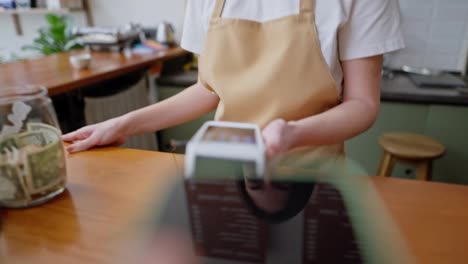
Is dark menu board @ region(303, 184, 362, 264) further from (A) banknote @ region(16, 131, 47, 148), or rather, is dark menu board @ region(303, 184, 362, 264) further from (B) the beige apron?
(A) banknote @ region(16, 131, 47, 148)

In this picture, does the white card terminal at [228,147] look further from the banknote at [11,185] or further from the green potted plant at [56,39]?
the green potted plant at [56,39]

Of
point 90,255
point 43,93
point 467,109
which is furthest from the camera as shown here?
point 467,109

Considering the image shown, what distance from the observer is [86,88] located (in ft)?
5.10

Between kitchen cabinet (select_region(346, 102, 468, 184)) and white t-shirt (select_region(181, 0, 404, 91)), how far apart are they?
1.08 metres

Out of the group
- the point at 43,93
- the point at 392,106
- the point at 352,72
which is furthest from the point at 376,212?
the point at 392,106

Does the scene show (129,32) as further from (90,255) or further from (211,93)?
(90,255)

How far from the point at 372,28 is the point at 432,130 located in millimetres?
1222

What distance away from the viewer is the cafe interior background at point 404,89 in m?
1.54

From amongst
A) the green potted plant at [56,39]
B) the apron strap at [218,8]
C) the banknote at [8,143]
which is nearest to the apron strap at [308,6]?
the apron strap at [218,8]

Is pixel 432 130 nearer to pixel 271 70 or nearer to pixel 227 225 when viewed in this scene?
pixel 271 70

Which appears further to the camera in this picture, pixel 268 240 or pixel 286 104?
pixel 286 104

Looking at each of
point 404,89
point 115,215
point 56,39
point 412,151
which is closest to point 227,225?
point 115,215

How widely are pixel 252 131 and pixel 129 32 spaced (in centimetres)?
198

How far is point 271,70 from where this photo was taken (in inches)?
23.0
